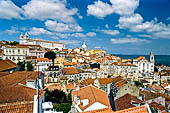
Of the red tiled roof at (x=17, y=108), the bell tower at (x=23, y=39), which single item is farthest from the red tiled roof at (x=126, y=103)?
the bell tower at (x=23, y=39)

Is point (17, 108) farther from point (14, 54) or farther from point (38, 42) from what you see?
point (38, 42)

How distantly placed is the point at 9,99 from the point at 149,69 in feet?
251

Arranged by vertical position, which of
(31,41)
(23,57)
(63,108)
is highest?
(31,41)

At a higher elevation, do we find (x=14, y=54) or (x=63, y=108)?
(x=14, y=54)

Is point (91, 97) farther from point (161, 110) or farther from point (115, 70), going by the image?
point (115, 70)

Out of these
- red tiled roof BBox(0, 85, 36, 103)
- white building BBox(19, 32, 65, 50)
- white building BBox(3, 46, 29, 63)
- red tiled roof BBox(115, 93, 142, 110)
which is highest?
white building BBox(19, 32, 65, 50)

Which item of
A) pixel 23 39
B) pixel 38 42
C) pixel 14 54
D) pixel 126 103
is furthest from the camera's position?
pixel 38 42

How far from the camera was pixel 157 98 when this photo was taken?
64.5 feet

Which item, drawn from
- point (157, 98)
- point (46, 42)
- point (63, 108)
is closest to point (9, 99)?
point (63, 108)

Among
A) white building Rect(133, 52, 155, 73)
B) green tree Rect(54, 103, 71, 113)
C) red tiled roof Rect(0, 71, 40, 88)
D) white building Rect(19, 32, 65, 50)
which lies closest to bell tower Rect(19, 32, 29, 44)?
white building Rect(19, 32, 65, 50)

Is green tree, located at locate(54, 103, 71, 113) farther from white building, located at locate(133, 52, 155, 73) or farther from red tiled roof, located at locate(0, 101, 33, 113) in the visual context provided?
white building, located at locate(133, 52, 155, 73)

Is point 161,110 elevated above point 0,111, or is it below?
below

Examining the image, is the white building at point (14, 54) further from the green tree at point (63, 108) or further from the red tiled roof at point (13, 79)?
the green tree at point (63, 108)

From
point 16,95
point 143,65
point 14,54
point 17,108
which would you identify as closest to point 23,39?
point 14,54
